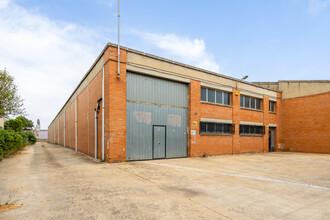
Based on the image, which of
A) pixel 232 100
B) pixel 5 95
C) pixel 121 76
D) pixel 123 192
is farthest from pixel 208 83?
pixel 5 95

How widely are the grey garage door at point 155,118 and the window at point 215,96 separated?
5.92ft

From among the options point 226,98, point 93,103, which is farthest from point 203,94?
point 93,103

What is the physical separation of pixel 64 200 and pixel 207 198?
11.5 feet

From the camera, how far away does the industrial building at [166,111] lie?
10859 millimetres

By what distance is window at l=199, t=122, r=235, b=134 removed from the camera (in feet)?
48.5

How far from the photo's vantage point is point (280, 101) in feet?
70.7

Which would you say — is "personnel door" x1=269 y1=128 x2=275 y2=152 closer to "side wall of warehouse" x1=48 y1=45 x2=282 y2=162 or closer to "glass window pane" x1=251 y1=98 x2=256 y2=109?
"side wall of warehouse" x1=48 y1=45 x2=282 y2=162

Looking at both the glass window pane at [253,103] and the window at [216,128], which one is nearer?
the window at [216,128]

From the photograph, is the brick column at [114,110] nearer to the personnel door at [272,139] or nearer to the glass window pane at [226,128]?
the glass window pane at [226,128]

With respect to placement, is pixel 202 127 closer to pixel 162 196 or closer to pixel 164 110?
pixel 164 110

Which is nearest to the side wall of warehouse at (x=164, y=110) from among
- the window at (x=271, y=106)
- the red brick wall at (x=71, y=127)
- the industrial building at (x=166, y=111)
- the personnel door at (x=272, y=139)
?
the industrial building at (x=166, y=111)

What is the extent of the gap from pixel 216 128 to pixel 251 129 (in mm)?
4866

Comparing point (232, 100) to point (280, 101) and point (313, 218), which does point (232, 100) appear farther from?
point (313, 218)

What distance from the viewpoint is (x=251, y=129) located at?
725 inches
